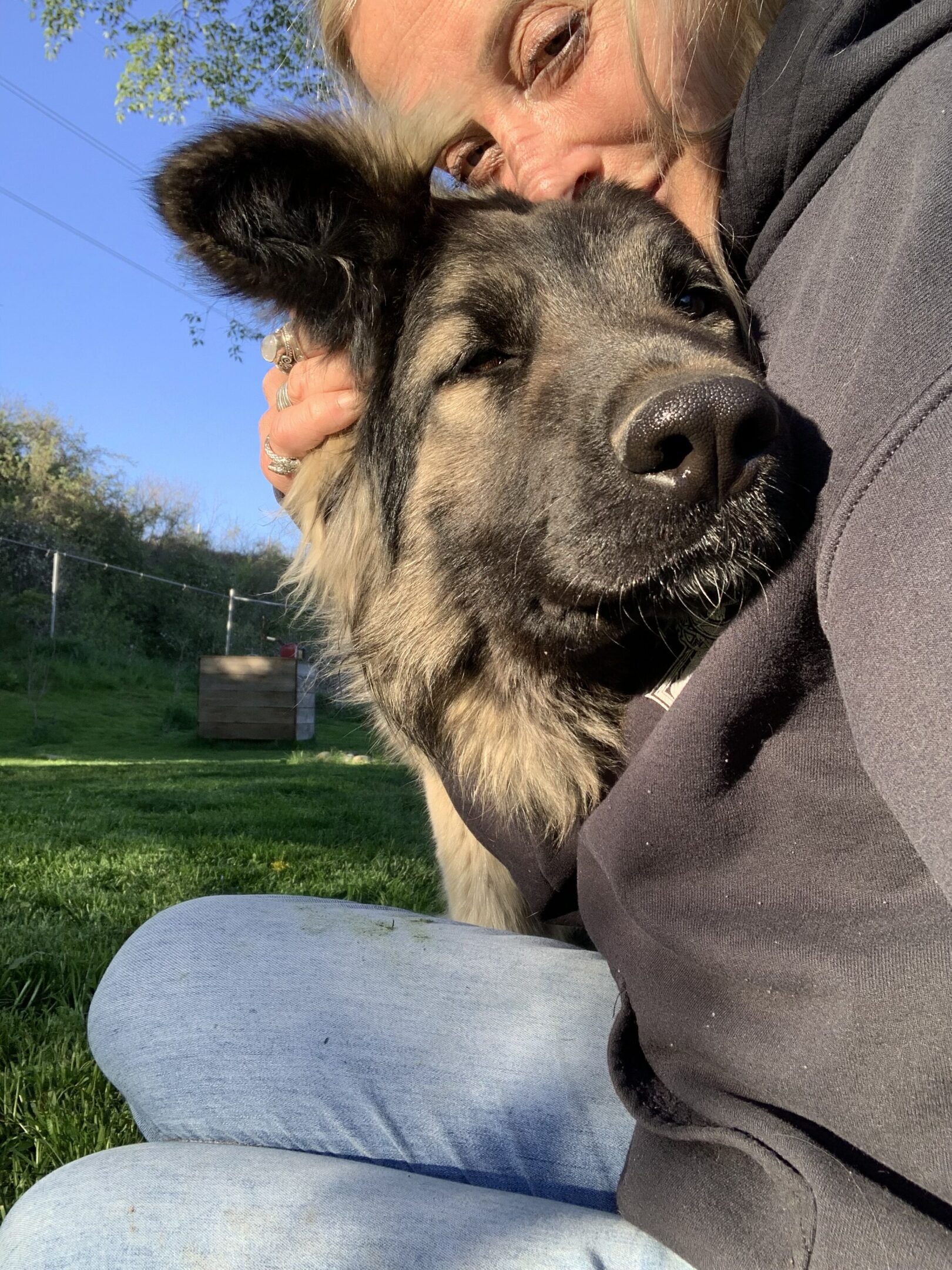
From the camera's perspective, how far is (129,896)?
15.4 feet

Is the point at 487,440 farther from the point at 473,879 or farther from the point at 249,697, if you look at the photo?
the point at 249,697

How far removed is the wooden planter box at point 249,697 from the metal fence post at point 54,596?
3446 mm

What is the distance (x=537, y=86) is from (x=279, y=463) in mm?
1143

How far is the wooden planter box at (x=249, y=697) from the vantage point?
1535 centimetres

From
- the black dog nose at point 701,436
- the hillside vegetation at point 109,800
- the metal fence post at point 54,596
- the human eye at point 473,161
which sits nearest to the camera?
the black dog nose at point 701,436

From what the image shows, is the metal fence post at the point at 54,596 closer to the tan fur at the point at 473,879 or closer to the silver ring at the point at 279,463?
the silver ring at the point at 279,463

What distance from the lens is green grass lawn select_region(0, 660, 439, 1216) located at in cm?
248

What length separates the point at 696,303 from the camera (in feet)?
7.10

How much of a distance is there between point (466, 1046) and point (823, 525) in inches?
49.3

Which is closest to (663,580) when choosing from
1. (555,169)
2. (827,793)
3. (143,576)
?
(827,793)

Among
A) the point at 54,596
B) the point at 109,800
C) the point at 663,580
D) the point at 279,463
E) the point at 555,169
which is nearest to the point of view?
the point at 663,580

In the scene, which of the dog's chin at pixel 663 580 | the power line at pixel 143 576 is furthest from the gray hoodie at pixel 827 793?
the power line at pixel 143 576

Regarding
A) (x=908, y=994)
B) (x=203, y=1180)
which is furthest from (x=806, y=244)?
(x=203, y=1180)

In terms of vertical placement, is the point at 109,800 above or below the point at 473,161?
below
